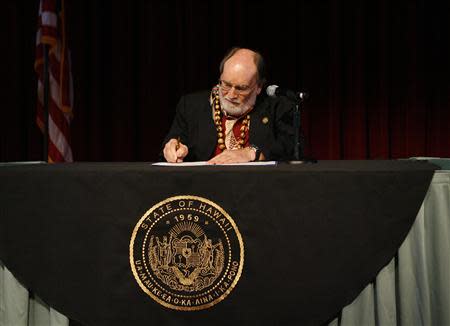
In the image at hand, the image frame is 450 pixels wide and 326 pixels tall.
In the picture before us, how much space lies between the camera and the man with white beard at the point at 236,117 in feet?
7.56

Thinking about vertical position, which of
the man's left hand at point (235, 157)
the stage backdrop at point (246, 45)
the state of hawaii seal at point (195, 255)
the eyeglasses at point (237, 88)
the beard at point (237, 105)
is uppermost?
the stage backdrop at point (246, 45)

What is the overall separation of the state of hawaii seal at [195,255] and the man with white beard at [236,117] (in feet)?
2.77

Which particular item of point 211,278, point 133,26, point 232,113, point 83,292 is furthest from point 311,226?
point 133,26

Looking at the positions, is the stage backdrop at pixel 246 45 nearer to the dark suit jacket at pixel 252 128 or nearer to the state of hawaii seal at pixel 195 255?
the dark suit jacket at pixel 252 128

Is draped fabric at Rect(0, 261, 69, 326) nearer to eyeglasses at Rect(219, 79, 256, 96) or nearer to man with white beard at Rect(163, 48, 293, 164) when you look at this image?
man with white beard at Rect(163, 48, 293, 164)

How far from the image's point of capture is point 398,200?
1495 mm

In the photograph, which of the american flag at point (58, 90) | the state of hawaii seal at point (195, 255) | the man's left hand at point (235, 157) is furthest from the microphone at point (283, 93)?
the american flag at point (58, 90)

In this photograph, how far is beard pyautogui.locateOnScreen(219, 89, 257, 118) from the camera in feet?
7.78

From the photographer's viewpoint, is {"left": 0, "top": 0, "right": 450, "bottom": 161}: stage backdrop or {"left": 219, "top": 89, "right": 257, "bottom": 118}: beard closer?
{"left": 219, "top": 89, "right": 257, "bottom": 118}: beard

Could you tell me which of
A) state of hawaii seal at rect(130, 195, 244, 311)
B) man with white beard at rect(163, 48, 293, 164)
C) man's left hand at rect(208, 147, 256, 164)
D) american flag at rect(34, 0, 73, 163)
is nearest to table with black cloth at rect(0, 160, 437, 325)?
state of hawaii seal at rect(130, 195, 244, 311)

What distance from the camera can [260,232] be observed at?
1.50 meters

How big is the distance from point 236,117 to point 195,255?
3.58ft

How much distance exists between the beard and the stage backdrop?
71.9 inches

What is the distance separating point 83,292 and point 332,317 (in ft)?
2.45
